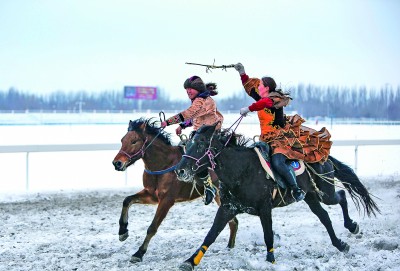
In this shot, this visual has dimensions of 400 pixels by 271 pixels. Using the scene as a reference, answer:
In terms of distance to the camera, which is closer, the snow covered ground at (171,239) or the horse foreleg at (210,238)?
the horse foreleg at (210,238)

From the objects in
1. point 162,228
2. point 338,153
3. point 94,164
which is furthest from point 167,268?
point 338,153

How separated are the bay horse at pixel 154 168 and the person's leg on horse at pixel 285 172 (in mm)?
1217

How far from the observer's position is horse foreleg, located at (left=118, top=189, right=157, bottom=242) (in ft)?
27.6

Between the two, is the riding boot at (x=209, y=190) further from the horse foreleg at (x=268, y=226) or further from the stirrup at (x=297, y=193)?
the stirrup at (x=297, y=193)

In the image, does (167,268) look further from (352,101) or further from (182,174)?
(352,101)

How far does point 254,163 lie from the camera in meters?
7.60

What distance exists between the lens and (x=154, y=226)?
811 cm

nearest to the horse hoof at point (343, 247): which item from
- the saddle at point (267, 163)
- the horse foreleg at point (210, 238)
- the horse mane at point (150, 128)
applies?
the saddle at point (267, 163)

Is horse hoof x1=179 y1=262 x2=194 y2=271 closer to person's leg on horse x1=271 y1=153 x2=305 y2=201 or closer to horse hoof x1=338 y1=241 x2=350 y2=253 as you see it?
person's leg on horse x1=271 y1=153 x2=305 y2=201

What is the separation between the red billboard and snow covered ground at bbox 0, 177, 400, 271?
52.8 m

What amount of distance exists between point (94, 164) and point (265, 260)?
14.4 m

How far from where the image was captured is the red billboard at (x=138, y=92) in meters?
66.1

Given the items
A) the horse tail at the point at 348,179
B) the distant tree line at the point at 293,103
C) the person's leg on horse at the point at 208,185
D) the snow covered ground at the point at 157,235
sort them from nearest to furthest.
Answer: the person's leg on horse at the point at 208,185, the snow covered ground at the point at 157,235, the horse tail at the point at 348,179, the distant tree line at the point at 293,103

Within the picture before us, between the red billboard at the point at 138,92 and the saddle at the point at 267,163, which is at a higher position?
the red billboard at the point at 138,92
